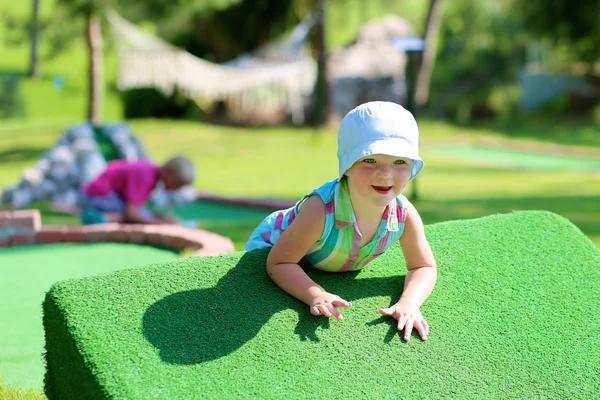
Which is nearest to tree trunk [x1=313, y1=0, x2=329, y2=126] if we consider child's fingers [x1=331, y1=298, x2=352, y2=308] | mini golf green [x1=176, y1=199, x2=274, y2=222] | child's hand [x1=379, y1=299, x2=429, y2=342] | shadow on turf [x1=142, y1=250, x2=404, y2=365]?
mini golf green [x1=176, y1=199, x2=274, y2=222]

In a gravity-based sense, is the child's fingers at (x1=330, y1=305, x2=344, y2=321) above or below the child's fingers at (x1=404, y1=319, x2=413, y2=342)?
above

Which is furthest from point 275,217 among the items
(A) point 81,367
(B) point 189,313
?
(A) point 81,367

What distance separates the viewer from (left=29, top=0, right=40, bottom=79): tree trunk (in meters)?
22.0

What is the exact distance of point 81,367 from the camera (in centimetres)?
272

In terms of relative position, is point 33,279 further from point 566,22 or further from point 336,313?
point 566,22

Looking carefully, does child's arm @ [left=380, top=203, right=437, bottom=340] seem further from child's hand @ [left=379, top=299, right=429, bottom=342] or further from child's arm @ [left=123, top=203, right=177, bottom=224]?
child's arm @ [left=123, top=203, right=177, bottom=224]

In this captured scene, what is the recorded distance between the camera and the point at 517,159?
18.2 m

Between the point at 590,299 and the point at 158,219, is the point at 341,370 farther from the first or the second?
the point at 158,219

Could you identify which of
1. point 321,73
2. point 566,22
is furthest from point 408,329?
point 566,22

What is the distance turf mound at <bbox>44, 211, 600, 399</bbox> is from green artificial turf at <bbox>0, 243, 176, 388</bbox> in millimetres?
1083

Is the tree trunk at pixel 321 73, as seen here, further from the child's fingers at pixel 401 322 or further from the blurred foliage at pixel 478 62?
the child's fingers at pixel 401 322

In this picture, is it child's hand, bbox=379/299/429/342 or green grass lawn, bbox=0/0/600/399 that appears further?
green grass lawn, bbox=0/0/600/399

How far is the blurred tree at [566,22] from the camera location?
2630 cm

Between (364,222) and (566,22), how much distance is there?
84.7 feet
